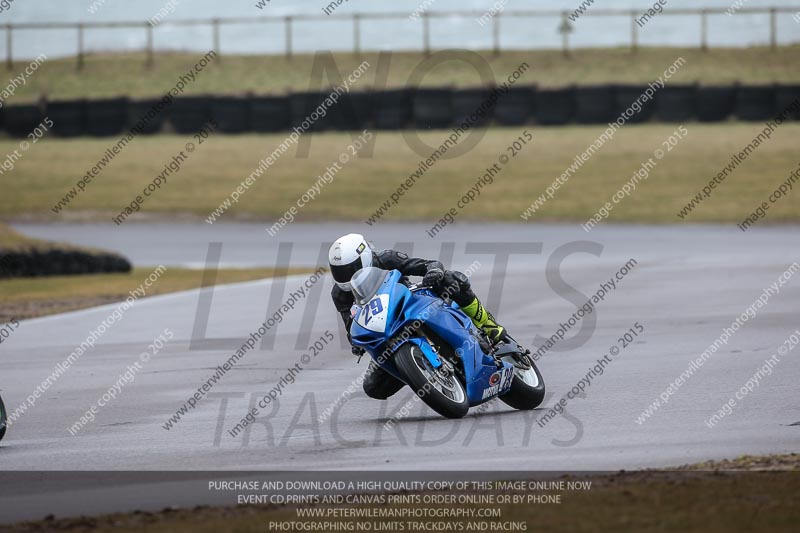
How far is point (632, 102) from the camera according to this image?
3603cm

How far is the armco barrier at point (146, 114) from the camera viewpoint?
38.0m

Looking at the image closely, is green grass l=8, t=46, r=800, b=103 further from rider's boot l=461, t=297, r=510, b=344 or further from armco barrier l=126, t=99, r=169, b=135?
rider's boot l=461, t=297, r=510, b=344

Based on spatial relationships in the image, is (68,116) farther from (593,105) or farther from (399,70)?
(593,105)

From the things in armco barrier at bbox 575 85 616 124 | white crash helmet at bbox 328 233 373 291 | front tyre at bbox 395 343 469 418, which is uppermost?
white crash helmet at bbox 328 233 373 291

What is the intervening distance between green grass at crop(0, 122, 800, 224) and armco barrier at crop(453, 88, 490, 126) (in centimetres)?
77

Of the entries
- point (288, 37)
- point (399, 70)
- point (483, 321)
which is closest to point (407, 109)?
point (399, 70)

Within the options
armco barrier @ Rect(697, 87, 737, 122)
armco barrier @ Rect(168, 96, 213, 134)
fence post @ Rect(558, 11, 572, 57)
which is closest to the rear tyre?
armco barrier @ Rect(697, 87, 737, 122)

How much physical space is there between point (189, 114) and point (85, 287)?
692 inches

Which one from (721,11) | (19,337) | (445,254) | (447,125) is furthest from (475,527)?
(721,11)

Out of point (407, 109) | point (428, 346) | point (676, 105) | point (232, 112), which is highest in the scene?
point (428, 346)

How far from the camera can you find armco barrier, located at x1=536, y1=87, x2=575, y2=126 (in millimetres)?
36469

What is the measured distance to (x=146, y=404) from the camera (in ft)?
35.8

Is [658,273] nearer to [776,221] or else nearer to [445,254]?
[445,254]

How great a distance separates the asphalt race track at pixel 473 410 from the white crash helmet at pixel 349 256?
105 cm
